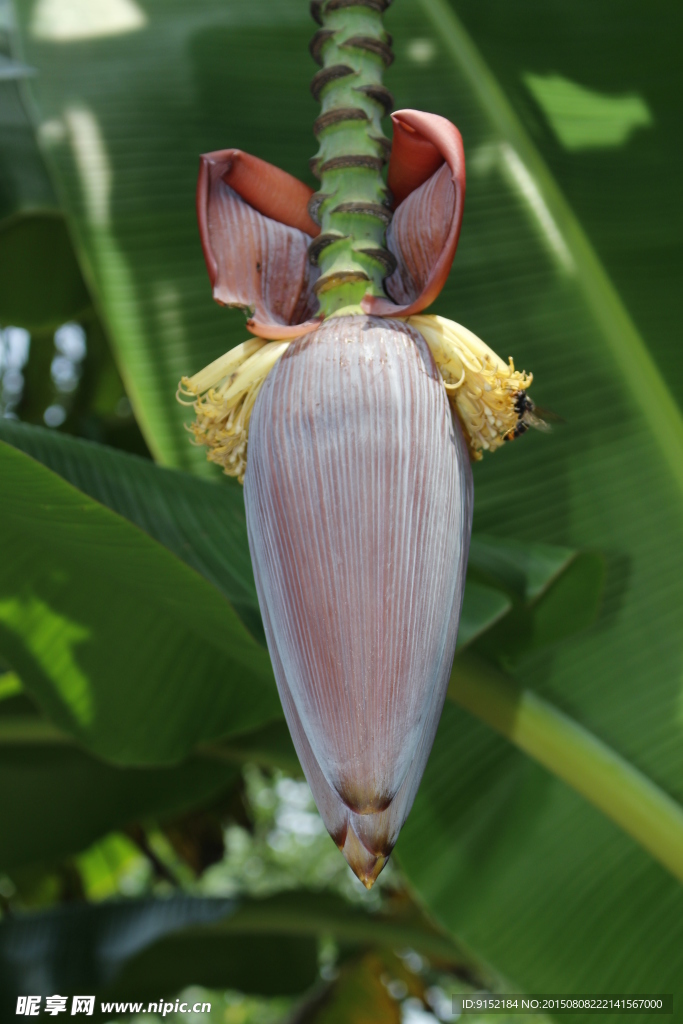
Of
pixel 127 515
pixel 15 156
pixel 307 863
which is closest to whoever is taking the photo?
pixel 127 515

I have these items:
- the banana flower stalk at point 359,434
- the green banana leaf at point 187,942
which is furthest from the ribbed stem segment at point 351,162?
the green banana leaf at point 187,942

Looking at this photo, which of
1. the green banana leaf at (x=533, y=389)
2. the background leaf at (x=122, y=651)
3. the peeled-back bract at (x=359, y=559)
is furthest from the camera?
the green banana leaf at (x=533, y=389)

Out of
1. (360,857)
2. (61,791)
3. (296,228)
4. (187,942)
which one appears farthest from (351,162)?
(187,942)

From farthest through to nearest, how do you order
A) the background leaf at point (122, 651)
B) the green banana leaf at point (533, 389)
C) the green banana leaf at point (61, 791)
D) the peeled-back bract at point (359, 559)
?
the green banana leaf at point (61, 791), the green banana leaf at point (533, 389), the background leaf at point (122, 651), the peeled-back bract at point (359, 559)

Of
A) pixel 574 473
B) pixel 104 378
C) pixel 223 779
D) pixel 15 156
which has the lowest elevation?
pixel 223 779

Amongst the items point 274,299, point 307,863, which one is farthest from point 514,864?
point 307,863

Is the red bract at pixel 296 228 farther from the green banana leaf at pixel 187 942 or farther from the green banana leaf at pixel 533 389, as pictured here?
the green banana leaf at pixel 187 942

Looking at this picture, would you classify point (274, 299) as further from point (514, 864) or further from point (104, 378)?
point (104, 378)
